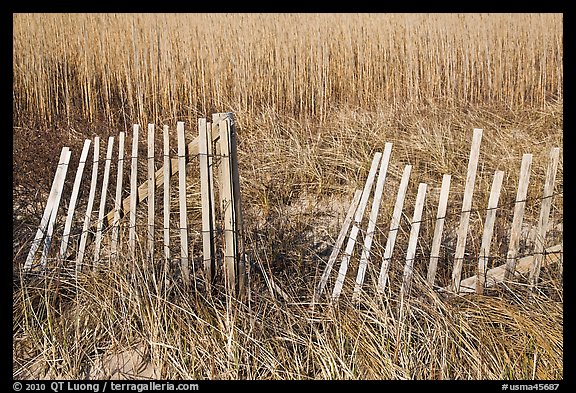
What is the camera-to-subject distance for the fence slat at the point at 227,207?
2.52m

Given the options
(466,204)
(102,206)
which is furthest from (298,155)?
(466,204)

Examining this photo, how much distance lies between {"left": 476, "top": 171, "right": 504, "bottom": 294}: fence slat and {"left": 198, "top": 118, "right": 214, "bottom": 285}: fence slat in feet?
4.01

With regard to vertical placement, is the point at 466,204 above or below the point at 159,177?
below

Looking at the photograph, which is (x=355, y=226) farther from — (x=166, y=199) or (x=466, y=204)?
(x=166, y=199)

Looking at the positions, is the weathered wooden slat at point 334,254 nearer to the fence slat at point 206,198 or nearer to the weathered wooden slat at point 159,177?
the fence slat at point 206,198

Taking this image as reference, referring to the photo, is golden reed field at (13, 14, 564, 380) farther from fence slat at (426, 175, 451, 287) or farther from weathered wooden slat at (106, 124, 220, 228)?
weathered wooden slat at (106, 124, 220, 228)

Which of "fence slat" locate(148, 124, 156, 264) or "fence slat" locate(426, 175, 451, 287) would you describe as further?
"fence slat" locate(148, 124, 156, 264)

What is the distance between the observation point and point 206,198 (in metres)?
2.54

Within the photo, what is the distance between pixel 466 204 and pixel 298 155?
226 cm

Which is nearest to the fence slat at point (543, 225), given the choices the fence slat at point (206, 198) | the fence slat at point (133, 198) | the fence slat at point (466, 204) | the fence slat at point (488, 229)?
the fence slat at point (488, 229)

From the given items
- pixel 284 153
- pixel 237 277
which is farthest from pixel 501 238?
pixel 284 153

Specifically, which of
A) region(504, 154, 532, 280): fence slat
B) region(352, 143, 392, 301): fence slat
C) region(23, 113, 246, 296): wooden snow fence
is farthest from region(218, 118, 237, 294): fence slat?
region(504, 154, 532, 280): fence slat

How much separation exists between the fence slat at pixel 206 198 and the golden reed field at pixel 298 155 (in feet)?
0.55

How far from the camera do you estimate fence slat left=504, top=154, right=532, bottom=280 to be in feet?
8.09
